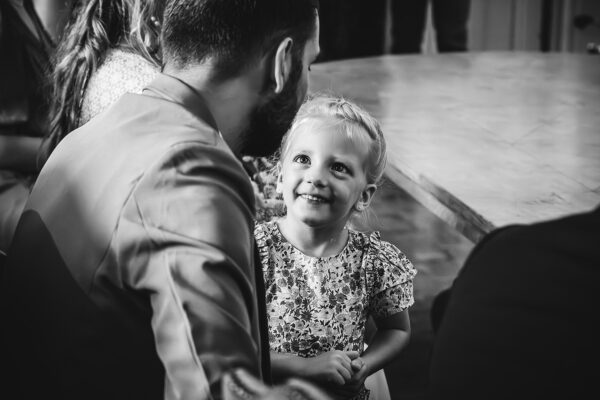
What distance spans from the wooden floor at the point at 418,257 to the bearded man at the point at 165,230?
57.1 inches

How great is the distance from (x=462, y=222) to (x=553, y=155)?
0.49 meters

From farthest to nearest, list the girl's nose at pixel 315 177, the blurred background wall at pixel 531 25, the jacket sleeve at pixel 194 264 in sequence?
the blurred background wall at pixel 531 25 → the girl's nose at pixel 315 177 → the jacket sleeve at pixel 194 264

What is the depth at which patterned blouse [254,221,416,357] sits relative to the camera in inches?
60.3

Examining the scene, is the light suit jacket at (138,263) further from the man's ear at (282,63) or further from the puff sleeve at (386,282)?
the puff sleeve at (386,282)

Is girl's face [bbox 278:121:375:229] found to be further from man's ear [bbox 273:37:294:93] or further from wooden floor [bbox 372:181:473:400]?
wooden floor [bbox 372:181:473:400]

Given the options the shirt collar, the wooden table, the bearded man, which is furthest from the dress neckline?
the shirt collar

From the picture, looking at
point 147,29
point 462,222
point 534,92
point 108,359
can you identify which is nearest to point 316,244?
point 462,222

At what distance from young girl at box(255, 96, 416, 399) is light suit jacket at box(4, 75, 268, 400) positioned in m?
0.54

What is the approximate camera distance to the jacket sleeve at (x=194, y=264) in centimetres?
79

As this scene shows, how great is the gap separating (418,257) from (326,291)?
167 centimetres

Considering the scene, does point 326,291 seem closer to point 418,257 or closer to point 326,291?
point 326,291

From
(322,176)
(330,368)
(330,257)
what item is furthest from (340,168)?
(330,368)

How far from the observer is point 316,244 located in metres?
1.58

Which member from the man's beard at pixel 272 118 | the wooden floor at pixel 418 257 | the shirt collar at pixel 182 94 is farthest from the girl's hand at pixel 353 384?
the wooden floor at pixel 418 257
